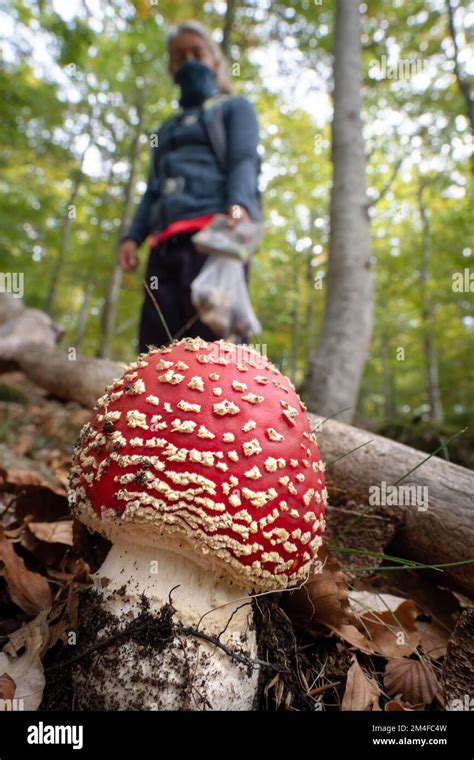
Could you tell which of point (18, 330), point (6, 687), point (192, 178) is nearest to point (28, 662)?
point (6, 687)

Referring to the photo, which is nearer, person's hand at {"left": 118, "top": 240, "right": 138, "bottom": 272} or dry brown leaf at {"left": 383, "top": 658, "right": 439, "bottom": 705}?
dry brown leaf at {"left": 383, "top": 658, "right": 439, "bottom": 705}

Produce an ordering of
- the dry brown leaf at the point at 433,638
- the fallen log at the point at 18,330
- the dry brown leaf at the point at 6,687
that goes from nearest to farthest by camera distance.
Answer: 1. the dry brown leaf at the point at 6,687
2. the dry brown leaf at the point at 433,638
3. the fallen log at the point at 18,330

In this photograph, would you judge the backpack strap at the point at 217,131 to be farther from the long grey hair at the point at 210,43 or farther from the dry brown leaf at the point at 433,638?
the dry brown leaf at the point at 433,638

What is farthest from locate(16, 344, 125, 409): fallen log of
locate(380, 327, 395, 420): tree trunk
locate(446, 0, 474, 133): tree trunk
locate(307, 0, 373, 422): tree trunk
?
locate(380, 327, 395, 420): tree trunk

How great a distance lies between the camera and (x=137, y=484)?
1266 millimetres

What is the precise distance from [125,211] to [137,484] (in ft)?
36.3

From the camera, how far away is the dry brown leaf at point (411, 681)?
4.88 ft

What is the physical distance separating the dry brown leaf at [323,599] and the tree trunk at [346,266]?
2.41 m

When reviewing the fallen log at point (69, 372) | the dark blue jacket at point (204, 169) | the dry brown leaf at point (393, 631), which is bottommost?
the dry brown leaf at point (393, 631)

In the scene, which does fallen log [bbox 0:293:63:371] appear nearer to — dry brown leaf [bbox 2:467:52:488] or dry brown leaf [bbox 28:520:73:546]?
dry brown leaf [bbox 2:467:52:488]

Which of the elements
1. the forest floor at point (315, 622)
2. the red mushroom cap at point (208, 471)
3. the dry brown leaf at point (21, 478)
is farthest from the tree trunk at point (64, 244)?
the red mushroom cap at point (208, 471)

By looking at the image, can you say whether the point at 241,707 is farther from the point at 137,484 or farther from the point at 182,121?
the point at 182,121

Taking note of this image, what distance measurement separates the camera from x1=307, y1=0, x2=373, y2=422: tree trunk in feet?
13.7

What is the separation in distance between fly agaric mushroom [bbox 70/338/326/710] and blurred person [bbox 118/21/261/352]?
2166 mm
